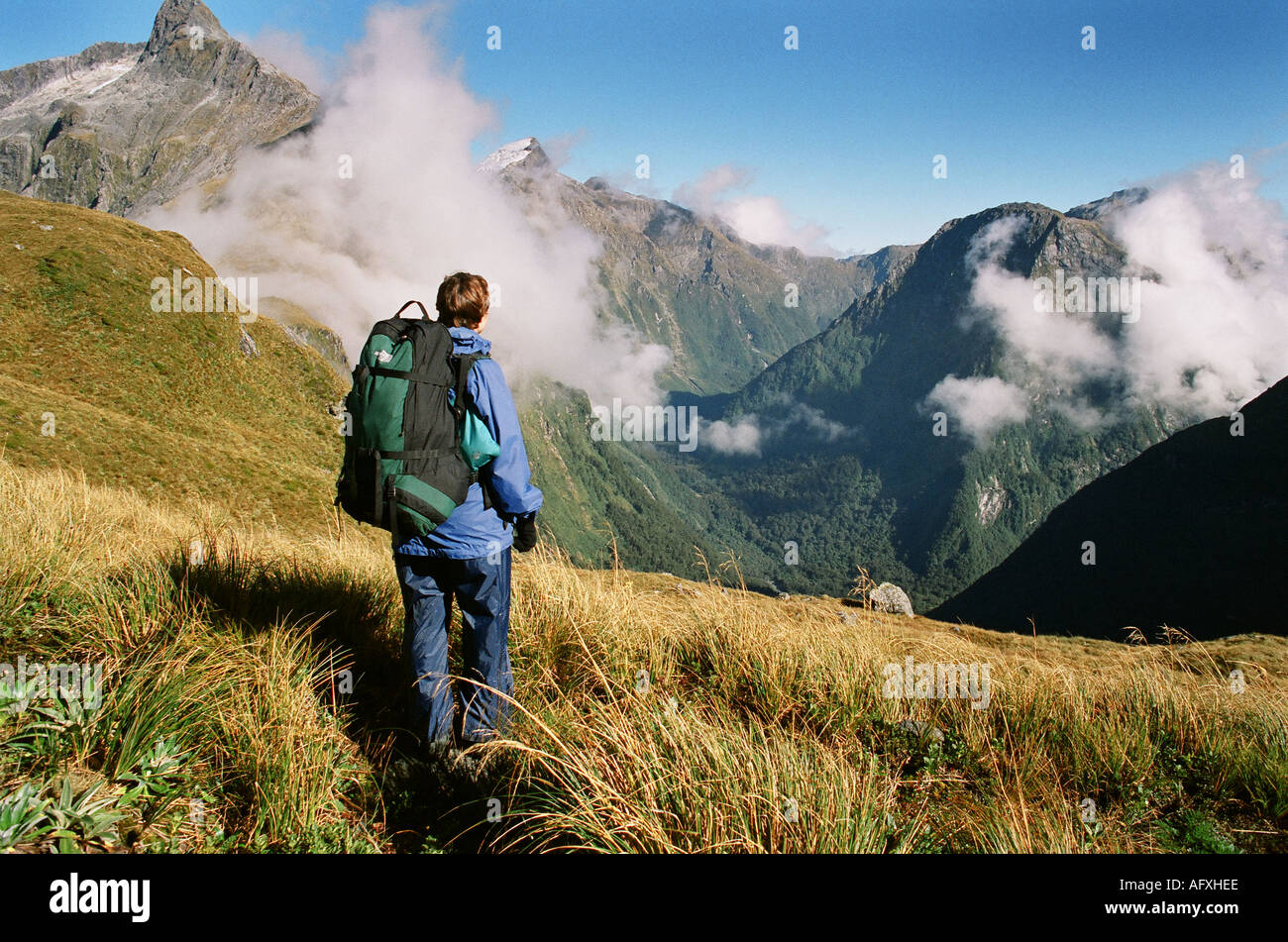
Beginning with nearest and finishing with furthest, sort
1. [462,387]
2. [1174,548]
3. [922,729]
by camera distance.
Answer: [462,387]
[922,729]
[1174,548]

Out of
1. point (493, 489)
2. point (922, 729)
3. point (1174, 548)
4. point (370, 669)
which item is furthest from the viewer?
point (1174, 548)

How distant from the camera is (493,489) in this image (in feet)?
13.5

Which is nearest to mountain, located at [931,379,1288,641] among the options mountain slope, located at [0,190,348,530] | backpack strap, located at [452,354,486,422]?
mountain slope, located at [0,190,348,530]

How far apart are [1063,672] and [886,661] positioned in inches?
79.5

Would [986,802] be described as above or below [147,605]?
below

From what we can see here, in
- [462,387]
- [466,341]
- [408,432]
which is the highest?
[466,341]

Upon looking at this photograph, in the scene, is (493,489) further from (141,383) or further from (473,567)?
(141,383)

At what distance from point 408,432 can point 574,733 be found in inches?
85.2

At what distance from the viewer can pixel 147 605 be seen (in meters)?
4.72

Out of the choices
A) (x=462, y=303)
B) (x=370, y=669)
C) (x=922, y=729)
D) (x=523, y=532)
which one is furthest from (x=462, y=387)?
(x=922, y=729)

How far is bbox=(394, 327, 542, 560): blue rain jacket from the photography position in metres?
4.01

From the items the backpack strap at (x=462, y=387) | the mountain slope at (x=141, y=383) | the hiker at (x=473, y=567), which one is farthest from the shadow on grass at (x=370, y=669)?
the mountain slope at (x=141, y=383)
